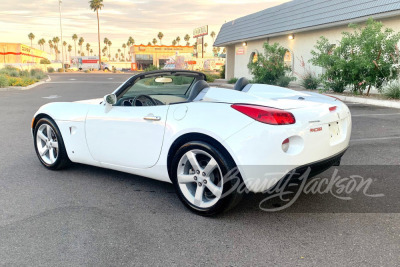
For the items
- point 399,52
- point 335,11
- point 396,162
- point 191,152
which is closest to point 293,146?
point 191,152

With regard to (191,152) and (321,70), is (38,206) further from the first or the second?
(321,70)

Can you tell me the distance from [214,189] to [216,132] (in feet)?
1.78

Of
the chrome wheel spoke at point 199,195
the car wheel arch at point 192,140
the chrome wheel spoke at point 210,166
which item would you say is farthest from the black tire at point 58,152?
the chrome wheel spoke at point 210,166

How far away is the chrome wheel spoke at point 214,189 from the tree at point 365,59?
38.2 ft

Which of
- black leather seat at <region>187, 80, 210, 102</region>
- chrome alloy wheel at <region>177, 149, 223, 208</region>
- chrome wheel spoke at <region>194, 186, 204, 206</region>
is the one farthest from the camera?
black leather seat at <region>187, 80, 210, 102</region>

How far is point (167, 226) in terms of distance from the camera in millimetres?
3387

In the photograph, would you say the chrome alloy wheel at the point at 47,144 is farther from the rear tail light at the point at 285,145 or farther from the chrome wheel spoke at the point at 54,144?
the rear tail light at the point at 285,145

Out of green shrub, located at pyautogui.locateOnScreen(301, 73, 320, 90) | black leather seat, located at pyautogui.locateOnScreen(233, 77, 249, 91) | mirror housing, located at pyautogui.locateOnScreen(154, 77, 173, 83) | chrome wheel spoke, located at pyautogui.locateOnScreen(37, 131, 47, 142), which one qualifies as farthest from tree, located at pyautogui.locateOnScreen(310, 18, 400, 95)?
chrome wheel spoke, located at pyautogui.locateOnScreen(37, 131, 47, 142)

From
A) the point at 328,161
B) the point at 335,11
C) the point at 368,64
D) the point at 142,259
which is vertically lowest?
the point at 142,259

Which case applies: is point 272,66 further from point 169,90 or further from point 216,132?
point 216,132

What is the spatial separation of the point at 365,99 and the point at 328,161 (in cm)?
1117

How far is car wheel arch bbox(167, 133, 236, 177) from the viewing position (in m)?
3.30

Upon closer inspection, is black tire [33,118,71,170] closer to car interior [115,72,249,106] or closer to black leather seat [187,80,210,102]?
car interior [115,72,249,106]

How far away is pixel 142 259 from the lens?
2.81 meters
